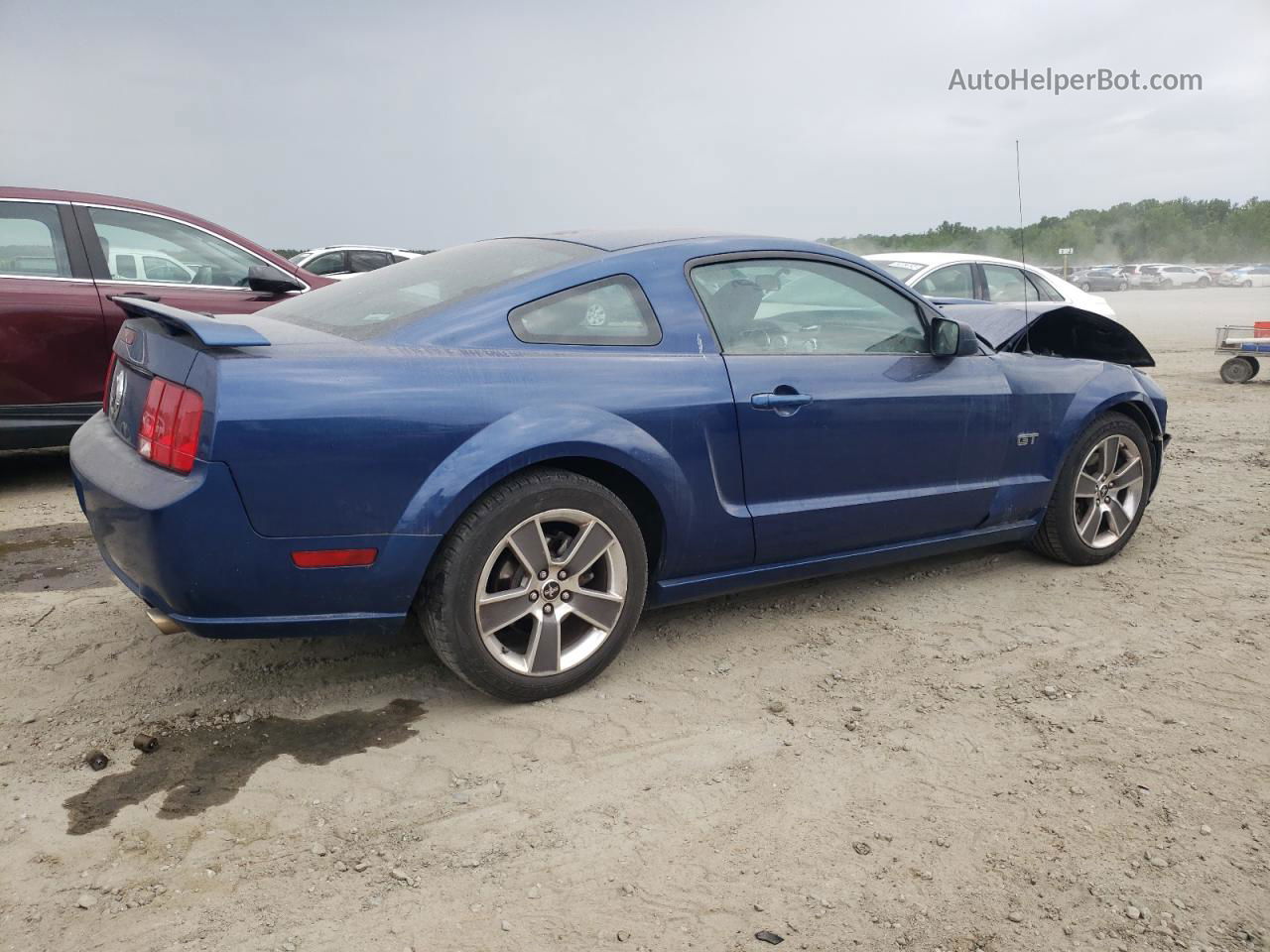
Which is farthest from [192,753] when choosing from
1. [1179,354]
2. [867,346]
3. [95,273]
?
→ [1179,354]

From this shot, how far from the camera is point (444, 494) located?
9.49 ft

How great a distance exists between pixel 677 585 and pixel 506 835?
1.18 m

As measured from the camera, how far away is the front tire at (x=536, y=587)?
118 inches

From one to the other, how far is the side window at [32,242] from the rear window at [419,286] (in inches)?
112

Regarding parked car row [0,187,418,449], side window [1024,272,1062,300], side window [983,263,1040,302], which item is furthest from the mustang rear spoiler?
side window [1024,272,1062,300]

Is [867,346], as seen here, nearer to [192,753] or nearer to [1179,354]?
[192,753]

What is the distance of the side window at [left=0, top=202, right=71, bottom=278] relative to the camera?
18.9 feet

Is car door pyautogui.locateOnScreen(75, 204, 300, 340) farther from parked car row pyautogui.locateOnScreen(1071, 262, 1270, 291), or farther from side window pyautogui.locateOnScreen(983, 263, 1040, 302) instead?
parked car row pyautogui.locateOnScreen(1071, 262, 1270, 291)

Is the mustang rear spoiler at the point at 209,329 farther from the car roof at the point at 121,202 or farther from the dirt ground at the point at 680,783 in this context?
the car roof at the point at 121,202

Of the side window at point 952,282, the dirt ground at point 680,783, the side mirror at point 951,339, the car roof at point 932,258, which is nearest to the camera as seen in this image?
the dirt ground at point 680,783

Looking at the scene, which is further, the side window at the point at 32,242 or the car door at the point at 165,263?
the car door at the point at 165,263

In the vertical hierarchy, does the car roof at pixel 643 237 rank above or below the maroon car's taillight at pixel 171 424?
above

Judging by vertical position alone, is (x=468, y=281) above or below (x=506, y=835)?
above

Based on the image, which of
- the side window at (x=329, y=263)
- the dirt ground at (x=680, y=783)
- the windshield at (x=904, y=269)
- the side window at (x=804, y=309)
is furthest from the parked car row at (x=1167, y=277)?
the dirt ground at (x=680, y=783)
